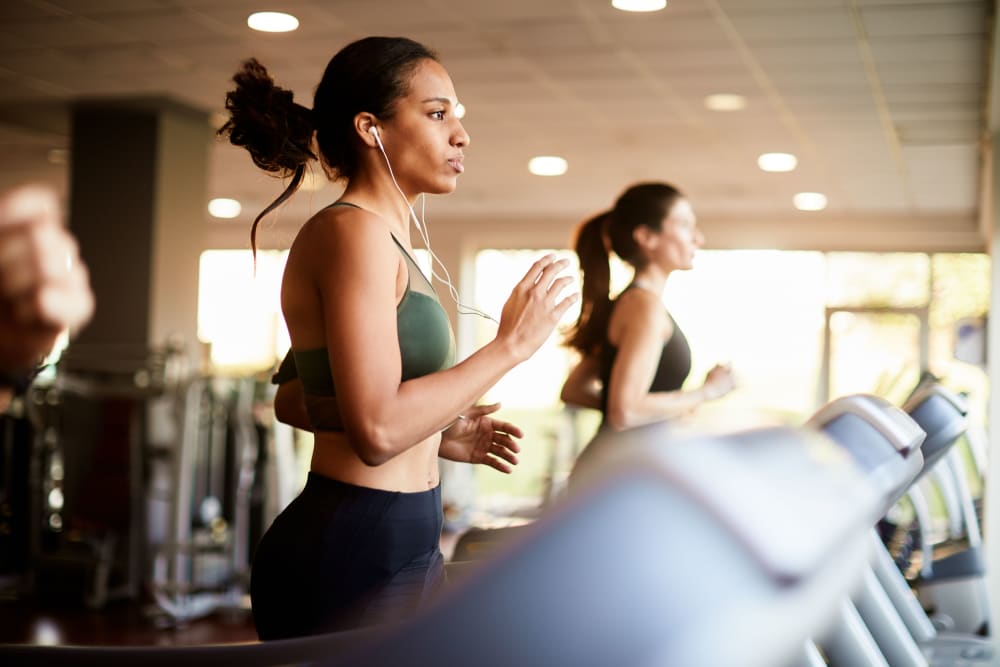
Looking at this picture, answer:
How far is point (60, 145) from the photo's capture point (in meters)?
7.42

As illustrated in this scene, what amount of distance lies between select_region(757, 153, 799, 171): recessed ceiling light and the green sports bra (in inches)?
256

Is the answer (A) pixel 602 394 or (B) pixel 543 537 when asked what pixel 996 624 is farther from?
(B) pixel 543 537

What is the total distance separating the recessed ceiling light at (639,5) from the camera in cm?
444

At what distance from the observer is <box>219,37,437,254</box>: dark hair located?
1321 millimetres

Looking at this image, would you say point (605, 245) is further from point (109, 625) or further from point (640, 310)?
point (109, 625)

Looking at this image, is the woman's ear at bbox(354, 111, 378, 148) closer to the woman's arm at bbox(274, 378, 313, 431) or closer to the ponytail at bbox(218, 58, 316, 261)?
the ponytail at bbox(218, 58, 316, 261)

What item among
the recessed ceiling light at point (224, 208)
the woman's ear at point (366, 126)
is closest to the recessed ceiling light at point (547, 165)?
the recessed ceiling light at point (224, 208)

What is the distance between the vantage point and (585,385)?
263cm

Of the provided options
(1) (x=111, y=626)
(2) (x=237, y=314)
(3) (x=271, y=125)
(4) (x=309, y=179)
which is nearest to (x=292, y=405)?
(3) (x=271, y=125)

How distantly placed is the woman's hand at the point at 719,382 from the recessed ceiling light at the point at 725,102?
141 inches

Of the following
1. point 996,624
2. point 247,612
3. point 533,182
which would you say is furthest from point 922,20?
point 533,182

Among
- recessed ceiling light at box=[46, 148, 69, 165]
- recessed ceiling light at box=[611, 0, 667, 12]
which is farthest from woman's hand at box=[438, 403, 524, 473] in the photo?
recessed ceiling light at box=[46, 148, 69, 165]

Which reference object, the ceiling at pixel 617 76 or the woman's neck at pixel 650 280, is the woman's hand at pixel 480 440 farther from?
the ceiling at pixel 617 76

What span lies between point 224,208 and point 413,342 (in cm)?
962
